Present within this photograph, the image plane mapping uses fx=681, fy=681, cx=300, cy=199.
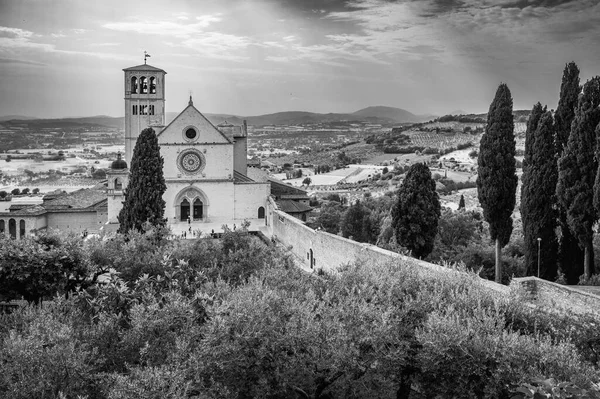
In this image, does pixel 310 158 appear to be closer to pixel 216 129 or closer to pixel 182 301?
pixel 216 129

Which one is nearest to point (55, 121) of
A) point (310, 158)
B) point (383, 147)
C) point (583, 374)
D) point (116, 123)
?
point (116, 123)

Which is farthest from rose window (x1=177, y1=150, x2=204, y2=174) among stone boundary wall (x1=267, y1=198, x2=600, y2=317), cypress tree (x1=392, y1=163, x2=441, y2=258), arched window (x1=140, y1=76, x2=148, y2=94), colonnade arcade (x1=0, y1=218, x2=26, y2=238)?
cypress tree (x1=392, y1=163, x2=441, y2=258)

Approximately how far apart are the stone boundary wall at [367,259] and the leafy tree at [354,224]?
609 centimetres

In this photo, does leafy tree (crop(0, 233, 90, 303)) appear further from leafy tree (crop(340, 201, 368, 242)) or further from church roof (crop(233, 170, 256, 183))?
leafy tree (crop(340, 201, 368, 242))

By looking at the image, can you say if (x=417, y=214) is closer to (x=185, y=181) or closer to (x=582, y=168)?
(x=582, y=168)

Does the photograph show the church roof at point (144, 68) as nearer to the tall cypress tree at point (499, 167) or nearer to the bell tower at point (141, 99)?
the bell tower at point (141, 99)

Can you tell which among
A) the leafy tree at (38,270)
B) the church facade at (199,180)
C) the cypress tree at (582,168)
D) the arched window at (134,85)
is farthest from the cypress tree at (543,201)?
the arched window at (134,85)

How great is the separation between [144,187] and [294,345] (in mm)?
20019

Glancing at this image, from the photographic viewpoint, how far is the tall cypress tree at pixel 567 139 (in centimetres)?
2322

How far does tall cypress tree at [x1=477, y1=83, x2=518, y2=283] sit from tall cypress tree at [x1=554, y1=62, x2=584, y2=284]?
1.60 meters

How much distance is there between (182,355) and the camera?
10.7 meters

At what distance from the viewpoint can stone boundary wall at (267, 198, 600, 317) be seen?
45.6 ft

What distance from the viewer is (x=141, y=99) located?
43094 mm

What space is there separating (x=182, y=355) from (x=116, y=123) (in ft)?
625
